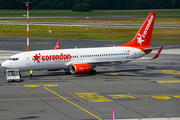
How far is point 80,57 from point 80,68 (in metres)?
2.54

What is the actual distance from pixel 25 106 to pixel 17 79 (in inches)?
482

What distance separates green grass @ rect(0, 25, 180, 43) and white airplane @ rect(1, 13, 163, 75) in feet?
139

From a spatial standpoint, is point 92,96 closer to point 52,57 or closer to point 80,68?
point 80,68

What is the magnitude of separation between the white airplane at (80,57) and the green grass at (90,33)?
4222cm

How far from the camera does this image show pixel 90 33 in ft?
365

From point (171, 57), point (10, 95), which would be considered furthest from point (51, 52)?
point (171, 57)

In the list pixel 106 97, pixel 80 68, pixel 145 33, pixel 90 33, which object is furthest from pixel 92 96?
pixel 90 33

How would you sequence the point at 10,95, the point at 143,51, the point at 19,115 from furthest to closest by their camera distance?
the point at 143,51 < the point at 10,95 < the point at 19,115

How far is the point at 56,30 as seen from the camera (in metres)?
120

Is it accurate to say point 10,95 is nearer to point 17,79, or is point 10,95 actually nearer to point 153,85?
point 17,79

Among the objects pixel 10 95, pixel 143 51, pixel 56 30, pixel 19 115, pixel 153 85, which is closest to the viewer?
pixel 19 115

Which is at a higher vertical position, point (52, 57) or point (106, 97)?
point (52, 57)

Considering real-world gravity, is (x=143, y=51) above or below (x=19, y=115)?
A: above

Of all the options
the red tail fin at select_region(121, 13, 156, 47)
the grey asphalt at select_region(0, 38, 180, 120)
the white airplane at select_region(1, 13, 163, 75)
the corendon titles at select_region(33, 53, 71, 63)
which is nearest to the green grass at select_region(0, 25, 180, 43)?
the red tail fin at select_region(121, 13, 156, 47)
